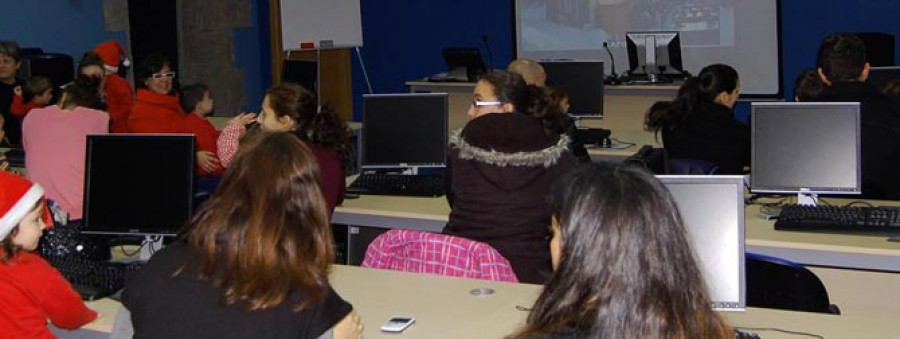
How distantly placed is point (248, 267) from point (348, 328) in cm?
31

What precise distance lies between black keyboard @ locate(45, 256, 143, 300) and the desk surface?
0.22 ft

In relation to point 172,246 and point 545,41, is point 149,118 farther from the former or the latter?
point 545,41

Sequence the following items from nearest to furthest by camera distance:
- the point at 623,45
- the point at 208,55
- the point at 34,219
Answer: the point at 34,219 < the point at 623,45 < the point at 208,55

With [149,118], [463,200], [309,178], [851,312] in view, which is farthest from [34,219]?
[149,118]

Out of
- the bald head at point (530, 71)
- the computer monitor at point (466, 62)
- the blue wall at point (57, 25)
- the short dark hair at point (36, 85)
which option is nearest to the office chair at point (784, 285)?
the bald head at point (530, 71)

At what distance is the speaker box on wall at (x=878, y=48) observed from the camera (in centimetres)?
840

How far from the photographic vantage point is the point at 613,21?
32.8 ft

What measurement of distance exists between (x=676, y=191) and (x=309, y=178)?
42.7 inches

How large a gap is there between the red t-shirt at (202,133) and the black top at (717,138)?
8.13ft

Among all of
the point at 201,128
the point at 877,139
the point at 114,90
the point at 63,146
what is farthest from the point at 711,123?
the point at 114,90

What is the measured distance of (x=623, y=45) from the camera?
9922mm

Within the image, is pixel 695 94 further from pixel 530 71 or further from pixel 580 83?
pixel 580 83

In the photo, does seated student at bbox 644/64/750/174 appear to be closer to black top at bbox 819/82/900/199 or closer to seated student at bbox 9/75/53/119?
black top at bbox 819/82/900/199

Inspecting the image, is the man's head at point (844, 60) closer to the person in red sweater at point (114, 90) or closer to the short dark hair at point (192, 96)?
the short dark hair at point (192, 96)
